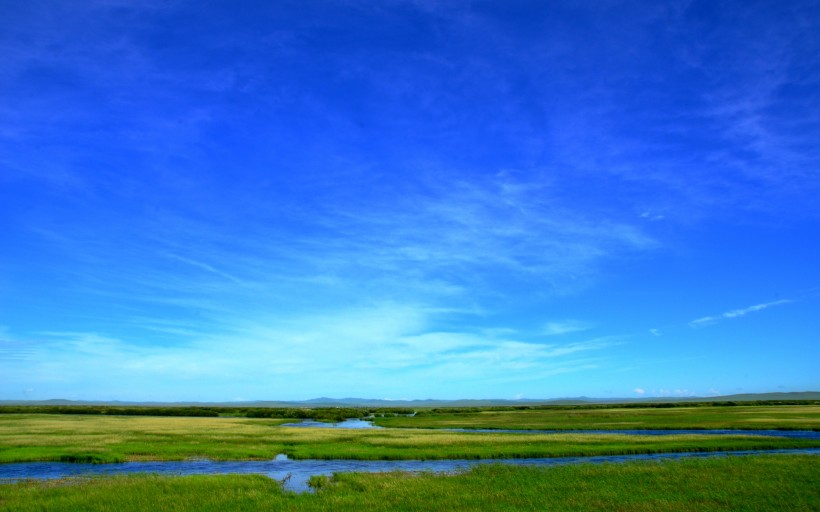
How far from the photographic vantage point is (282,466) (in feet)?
127

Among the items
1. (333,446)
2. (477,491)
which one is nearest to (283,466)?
(333,446)

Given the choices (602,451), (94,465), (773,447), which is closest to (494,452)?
(602,451)

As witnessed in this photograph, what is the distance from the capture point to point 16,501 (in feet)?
84.7

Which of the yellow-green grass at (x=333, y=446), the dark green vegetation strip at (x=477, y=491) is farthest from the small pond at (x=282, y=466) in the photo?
the dark green vegetation strip at (x=477, y=491)

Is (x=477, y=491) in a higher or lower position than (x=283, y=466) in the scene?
lower

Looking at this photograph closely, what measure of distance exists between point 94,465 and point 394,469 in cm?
2191

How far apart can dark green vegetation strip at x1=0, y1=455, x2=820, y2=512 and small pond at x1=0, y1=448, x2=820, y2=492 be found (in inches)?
131

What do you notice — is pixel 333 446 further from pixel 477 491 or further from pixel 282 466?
pixel 477 491

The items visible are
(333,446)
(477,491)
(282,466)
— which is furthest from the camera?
(333,446)

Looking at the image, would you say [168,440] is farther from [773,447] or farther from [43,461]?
[773,447]

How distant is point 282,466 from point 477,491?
1710 centimetres

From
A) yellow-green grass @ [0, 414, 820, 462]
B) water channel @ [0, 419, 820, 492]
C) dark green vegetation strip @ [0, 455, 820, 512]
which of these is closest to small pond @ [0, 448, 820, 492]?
water channel @ [0, 419, 820, 492]

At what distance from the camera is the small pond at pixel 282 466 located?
34875mm

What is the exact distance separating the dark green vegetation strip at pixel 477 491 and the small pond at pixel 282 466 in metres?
3.33
